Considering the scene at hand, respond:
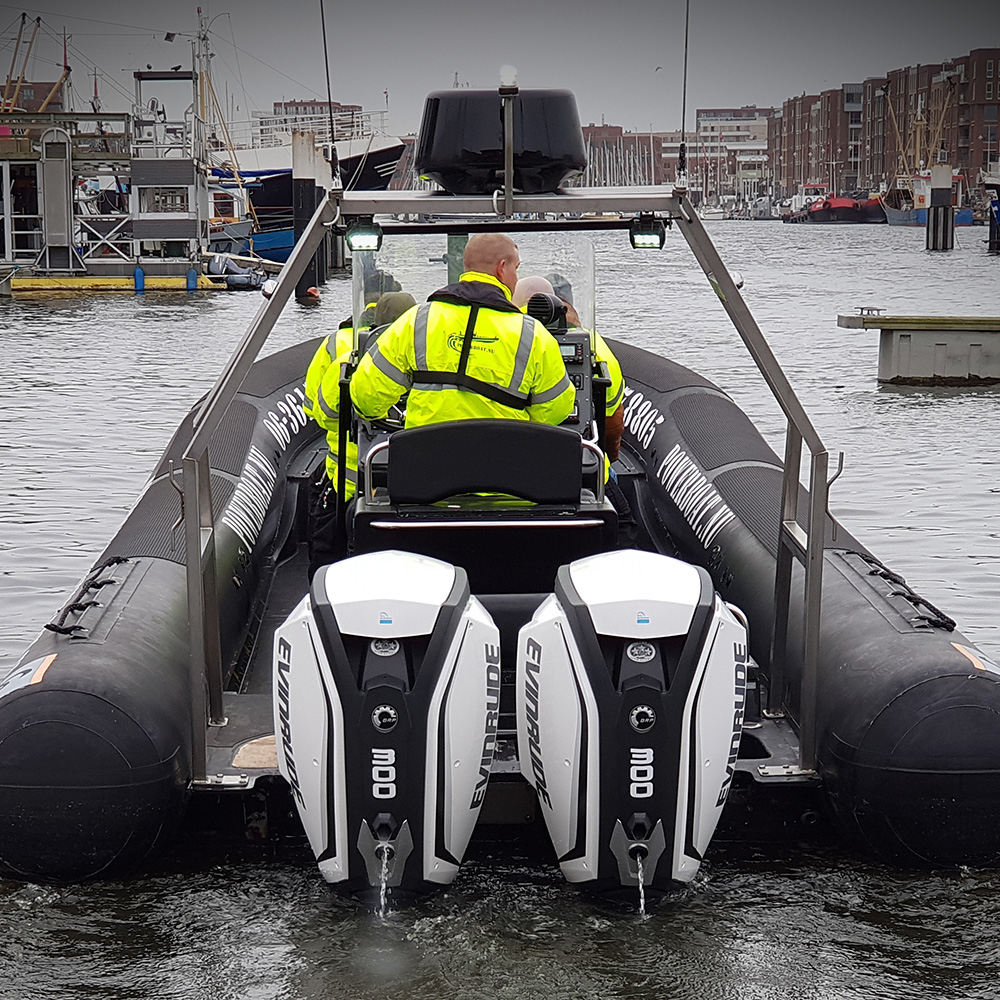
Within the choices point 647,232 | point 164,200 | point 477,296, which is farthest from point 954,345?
point 164,200

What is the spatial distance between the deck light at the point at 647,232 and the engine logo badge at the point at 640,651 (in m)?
1.28

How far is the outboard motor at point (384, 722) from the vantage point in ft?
9.84

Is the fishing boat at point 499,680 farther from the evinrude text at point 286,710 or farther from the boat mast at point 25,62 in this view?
the boat mast at point 25,62

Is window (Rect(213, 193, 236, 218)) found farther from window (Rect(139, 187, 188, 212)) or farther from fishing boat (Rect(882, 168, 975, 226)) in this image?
fishing boat (Rect(882, 168, 975, 226))

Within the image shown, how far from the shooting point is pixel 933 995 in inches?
122

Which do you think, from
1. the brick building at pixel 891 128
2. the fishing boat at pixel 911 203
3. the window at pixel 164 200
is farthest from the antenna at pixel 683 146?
the brick building at pixel 891 128

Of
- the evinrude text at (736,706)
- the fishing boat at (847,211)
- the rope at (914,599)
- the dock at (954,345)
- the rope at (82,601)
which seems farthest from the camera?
the fishing boat at (847,211)

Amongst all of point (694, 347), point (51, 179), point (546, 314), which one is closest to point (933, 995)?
point (546, 314)

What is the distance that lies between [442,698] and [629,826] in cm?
49

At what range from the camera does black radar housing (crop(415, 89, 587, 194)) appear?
13.2ft

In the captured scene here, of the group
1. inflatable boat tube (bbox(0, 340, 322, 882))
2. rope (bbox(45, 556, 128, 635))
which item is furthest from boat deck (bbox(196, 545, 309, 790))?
rope (bbox(45, 556, 128, 635))

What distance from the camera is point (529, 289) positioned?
533cm

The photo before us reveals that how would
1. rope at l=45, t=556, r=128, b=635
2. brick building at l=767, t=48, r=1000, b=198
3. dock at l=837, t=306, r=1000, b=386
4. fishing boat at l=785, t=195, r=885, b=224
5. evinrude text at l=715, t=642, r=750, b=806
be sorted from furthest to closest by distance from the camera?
brick building at l=767, t=48, r=1000, b=198 → fishing boat at l=785, t=195, r=885, b=224 → dock at l=837, t=306, r=1000, b=386 → rope at l=45, t=556, r=128, b=635 → evinrude text at l=715, t=642, r=750, b=806

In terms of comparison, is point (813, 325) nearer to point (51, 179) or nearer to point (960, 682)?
point (51, 179)
